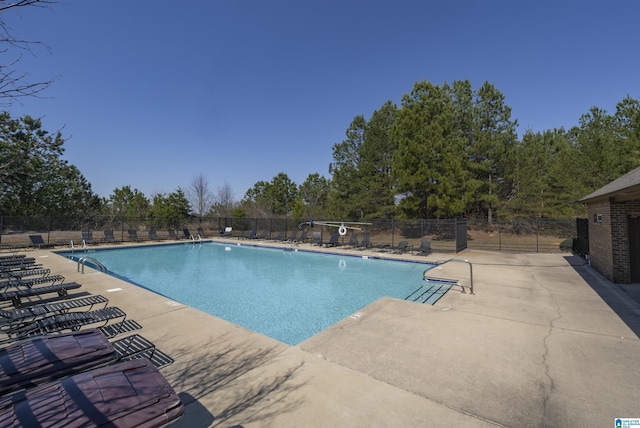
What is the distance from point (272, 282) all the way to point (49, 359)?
24.4 feet

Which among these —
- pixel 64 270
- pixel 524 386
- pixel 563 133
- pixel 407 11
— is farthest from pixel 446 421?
pixel 563 133

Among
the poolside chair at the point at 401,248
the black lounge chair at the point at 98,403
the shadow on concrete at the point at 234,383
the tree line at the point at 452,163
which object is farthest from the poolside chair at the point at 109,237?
the black lounge chair at the point at 98,403

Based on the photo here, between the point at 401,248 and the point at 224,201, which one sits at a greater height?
the point at 224,201

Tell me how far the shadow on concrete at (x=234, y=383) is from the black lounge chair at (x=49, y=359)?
820 mm

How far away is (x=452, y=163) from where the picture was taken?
17.8m

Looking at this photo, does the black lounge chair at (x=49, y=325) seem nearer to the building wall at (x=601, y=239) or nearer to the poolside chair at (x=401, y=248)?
the building wall at (x=601, y=239)

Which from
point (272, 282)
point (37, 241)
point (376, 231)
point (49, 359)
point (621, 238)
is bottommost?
point (272, 282)

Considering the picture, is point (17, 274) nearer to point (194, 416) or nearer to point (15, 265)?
point (15, 265)

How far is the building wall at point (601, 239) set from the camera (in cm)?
730

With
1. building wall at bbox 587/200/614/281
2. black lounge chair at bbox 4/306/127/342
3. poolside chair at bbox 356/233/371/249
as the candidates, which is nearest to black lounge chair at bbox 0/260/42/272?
black lounge chair at bbox 4/306/127/342

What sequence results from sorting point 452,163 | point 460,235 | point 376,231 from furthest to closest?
point 376,231 → point 452,163 → point 460,235

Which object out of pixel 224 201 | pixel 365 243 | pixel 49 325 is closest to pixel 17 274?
pixel 49 325

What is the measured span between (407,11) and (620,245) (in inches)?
458

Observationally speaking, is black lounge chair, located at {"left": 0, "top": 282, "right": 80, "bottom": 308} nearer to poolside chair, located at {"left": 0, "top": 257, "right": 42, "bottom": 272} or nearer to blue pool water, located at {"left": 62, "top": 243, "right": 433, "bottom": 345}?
blue pool water, located at {"left": 62, "top": 243, "right": 433, "bottom": 345}
